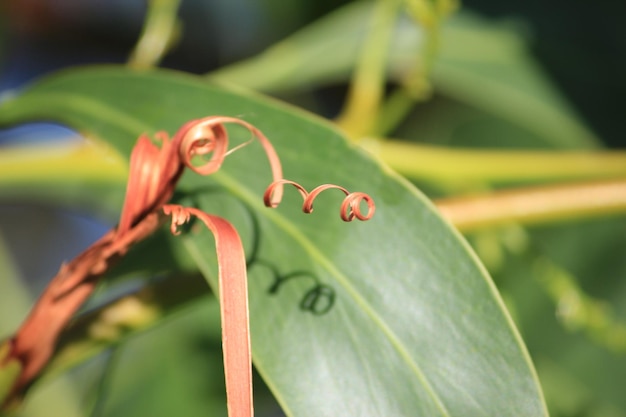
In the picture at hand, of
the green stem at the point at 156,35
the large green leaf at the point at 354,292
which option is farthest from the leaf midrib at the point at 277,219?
the green stem at the point at 156,35

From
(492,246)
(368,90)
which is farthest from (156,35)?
(492,246)

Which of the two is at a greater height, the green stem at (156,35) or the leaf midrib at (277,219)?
the green stem at (156,35)

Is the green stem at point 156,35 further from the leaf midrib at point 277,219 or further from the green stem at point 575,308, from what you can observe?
the green stem at point 575,308

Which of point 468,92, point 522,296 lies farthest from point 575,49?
point 522,296

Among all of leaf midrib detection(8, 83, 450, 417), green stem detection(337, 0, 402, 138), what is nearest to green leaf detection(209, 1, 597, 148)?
green stem detection(337, 0, 402, 138)

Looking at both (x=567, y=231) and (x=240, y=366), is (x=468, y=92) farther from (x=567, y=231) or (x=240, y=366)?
(x=240, y=366)

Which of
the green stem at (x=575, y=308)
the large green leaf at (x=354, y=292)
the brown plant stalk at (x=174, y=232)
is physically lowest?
the green stem at (x=575, y=308)

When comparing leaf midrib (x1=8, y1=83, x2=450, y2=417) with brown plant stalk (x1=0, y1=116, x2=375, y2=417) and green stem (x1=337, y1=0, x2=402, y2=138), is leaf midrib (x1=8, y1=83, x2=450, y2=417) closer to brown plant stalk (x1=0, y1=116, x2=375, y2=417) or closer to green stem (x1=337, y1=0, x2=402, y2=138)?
brown plant stalk (x1=0, y1=116, x2=375, y2=417)
